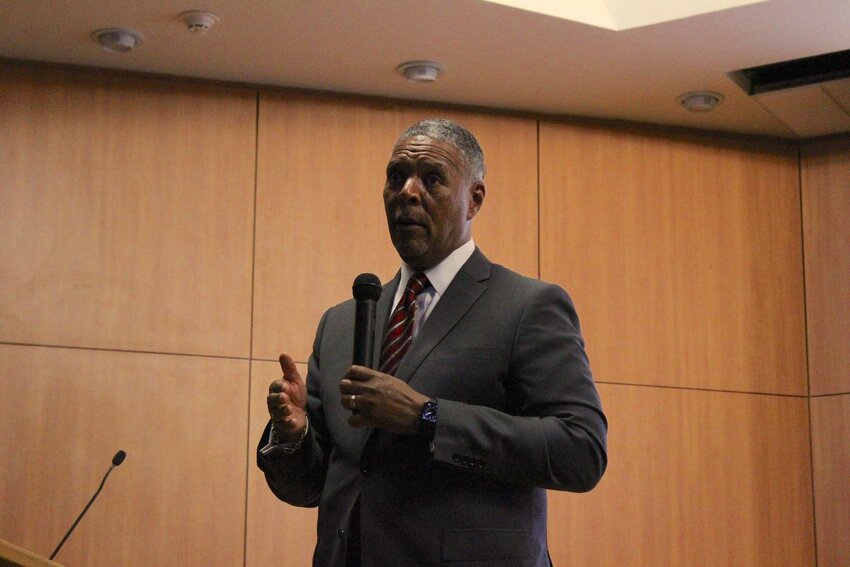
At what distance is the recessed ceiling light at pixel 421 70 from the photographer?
538cm

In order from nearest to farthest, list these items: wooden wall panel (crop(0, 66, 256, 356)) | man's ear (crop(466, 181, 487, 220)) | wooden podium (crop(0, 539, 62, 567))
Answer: wooden podium (crop(0, 539, 62, 567))
man's ear (crop(466, 181, 487, 220))
wooden wall panel (crop(0, 66, 256, 356))

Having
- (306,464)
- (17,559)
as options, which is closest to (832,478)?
(306,464)

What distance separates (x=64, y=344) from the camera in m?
5.08

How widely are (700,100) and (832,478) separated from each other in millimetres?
1985

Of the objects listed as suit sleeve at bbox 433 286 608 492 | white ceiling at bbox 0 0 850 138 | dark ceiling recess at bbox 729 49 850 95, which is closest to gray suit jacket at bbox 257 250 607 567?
suit sleeve at bbox 433 286 608 492

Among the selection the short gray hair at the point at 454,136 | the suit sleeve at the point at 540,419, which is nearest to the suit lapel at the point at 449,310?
the suit sleeve at the point at 540,419

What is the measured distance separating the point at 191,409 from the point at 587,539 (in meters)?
1.93

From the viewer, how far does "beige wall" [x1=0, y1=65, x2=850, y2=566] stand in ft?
16.6

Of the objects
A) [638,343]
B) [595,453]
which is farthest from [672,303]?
[595,453]

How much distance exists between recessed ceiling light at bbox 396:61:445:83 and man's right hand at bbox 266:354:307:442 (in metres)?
3.14

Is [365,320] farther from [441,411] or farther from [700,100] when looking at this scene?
[700,100]

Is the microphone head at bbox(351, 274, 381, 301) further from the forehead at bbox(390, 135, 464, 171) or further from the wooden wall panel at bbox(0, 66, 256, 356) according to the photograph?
the wooden wall panel at bbox(0, 66, 256, 356)

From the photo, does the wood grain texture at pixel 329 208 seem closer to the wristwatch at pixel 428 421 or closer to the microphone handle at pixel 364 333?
the microphone handle at pixel 364 333

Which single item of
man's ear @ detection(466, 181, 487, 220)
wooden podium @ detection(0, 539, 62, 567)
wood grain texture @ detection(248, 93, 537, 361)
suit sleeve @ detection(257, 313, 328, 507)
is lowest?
wooden podium @ detection(0, 539, 62, 567)
